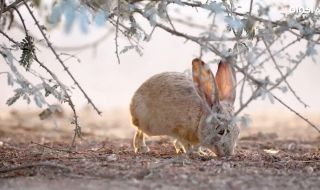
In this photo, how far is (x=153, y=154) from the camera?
20.7 feet

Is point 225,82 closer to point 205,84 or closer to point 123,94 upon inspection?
point 205,84

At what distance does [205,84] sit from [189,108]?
425mm

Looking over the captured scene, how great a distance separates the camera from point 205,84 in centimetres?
604

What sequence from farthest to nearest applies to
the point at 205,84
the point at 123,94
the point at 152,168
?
the point at 123,94, the point at 205,84, the point at 152,168

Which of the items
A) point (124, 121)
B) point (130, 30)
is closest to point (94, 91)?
point (124, 121)

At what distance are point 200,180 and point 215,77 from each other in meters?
1.68

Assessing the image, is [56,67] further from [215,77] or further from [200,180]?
[200,180]

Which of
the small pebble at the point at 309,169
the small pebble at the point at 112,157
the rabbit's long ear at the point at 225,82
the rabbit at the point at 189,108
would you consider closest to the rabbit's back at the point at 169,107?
the rabbit at the point at 189,108

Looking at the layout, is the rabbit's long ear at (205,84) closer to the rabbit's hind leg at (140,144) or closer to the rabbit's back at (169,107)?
the rabbit's back at (169,107)

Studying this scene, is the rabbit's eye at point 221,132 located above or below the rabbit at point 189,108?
below

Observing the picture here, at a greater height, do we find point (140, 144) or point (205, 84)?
point (205, 84)

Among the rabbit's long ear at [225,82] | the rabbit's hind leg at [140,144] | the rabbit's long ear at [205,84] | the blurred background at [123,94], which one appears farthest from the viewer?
the blurred background at [123,94]

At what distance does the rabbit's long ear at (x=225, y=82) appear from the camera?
6.30 meters

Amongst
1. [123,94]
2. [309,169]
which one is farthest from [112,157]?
[123,94]
